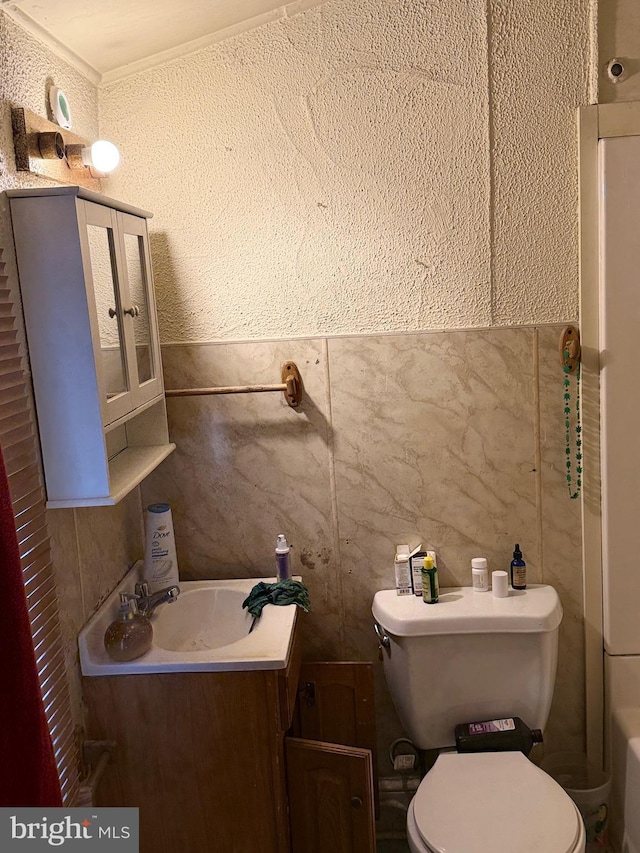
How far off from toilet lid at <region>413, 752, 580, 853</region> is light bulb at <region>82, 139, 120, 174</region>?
61.4 inches

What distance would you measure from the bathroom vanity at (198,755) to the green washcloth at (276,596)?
0.81 ft

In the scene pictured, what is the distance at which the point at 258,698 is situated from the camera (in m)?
1.71

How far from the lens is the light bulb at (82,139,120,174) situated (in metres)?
1.73

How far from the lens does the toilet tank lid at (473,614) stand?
197 cm

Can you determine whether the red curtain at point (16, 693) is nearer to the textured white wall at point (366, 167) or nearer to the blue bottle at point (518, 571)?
the textured white wall at point (366, 167)

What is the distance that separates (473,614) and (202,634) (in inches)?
26.7

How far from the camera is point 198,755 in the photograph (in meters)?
1.74

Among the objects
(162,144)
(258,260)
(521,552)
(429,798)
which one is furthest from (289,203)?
(429,798)

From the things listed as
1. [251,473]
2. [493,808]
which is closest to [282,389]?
[251,473]

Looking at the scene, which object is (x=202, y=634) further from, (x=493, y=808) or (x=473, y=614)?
(x=493, y=808)

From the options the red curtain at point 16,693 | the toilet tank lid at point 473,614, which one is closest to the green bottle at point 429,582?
the toilet tank lid at point 473,614
